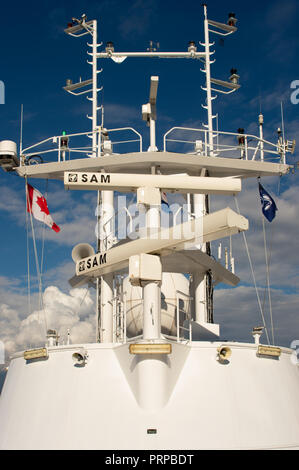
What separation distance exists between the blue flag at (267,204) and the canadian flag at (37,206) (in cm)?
791

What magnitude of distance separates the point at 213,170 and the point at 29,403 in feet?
31.6

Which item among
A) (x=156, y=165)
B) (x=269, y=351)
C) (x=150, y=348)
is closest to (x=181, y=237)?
(x=150, y=348)

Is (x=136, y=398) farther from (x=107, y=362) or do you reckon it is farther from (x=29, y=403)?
(x=29, y=403)

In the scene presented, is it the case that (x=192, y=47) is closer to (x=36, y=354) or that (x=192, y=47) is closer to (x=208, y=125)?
(x=208, y=125)

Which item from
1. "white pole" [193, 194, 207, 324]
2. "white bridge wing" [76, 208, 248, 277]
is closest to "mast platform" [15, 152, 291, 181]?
"white bridge wing" [76, 208, 248, 277]

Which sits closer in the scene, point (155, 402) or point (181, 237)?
point (155, 402)

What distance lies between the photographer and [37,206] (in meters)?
18.7

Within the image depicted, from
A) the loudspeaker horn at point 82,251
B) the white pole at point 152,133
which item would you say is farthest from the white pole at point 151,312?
the loudspeaker horn at point 82,251

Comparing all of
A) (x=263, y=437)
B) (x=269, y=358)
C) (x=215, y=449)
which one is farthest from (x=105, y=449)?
(x=269, y=358)

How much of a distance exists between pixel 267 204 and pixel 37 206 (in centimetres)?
845

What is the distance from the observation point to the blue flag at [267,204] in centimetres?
1925

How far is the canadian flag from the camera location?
18.6 m

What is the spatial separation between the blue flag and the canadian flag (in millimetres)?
7914

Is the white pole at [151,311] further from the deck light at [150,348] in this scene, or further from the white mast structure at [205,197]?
the white mast structure at [205,197]
